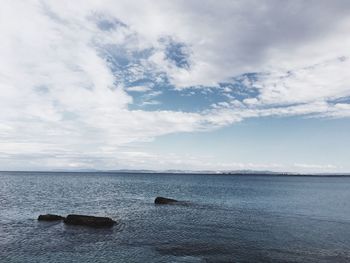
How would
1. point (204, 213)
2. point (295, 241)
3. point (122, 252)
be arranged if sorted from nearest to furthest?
1. point (122, 252)
2. point (295, 241)
3. point (204, 213)

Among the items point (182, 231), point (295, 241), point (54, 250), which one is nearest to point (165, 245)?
point (182, 231)

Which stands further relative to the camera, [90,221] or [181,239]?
[90,221]

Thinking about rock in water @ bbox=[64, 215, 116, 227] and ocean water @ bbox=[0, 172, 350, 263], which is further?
Result: rock in water @ bbox=[64, 215, 116, 227]

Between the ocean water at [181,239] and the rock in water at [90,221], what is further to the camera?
the rock in water at [90,221]

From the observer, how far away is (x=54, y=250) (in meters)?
28.5

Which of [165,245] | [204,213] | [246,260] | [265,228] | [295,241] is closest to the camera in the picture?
[246,260]

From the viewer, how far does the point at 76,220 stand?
41.1 metres

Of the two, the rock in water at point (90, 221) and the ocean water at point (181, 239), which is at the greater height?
the rock in water at point (90, 221)

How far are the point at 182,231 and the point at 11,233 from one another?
2157cm

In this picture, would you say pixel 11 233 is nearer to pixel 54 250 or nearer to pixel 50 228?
pixel 50 228

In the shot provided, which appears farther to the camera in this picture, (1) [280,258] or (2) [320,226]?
(2) [320,226]

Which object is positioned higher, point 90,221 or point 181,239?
point 90,221

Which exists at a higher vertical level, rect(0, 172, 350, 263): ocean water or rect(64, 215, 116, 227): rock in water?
rect(64, 215, 116, 227): rock in water

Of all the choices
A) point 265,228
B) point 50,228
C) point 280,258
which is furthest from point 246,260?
point 50,228
